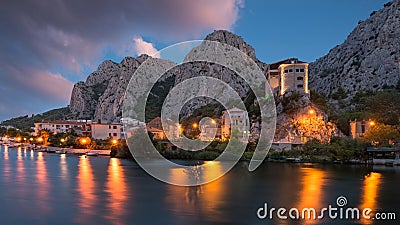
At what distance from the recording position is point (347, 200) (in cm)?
1795

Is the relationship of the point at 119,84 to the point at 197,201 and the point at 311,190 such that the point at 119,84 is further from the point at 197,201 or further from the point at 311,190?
the point at 197,201

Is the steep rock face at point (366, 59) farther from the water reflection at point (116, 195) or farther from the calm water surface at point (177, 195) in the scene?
the water reflection at point (116, 195)

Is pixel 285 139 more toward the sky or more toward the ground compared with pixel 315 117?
more toward the ground

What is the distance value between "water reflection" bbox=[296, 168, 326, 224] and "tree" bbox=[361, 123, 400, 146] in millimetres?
9558

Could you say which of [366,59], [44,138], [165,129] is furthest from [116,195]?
[366,59]

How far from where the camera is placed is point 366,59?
2559 inches

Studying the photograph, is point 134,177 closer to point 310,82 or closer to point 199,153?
point 199,153

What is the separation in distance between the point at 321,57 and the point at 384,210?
77673mm

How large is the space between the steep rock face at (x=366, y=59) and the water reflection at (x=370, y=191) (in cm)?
3679

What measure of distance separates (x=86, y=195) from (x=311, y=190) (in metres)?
13.1

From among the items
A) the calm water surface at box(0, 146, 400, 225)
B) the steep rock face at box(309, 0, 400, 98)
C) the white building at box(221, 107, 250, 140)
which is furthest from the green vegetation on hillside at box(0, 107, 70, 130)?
the calm water surface at box(0, 146, 400, 225)

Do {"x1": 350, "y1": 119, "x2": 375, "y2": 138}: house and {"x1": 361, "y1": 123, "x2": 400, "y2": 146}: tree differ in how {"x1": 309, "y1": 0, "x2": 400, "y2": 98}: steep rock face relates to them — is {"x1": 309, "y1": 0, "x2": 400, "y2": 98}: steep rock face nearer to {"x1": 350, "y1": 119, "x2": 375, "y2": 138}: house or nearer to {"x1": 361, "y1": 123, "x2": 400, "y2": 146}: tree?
{"x1": 350, "y1": 119, "x2": 375, "y2": 138}: house

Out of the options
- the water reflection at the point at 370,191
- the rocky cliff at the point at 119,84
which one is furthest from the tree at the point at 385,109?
the rocky cliff at the point at 119,84

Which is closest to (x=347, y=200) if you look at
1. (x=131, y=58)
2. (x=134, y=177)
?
(x=134, y=177)
